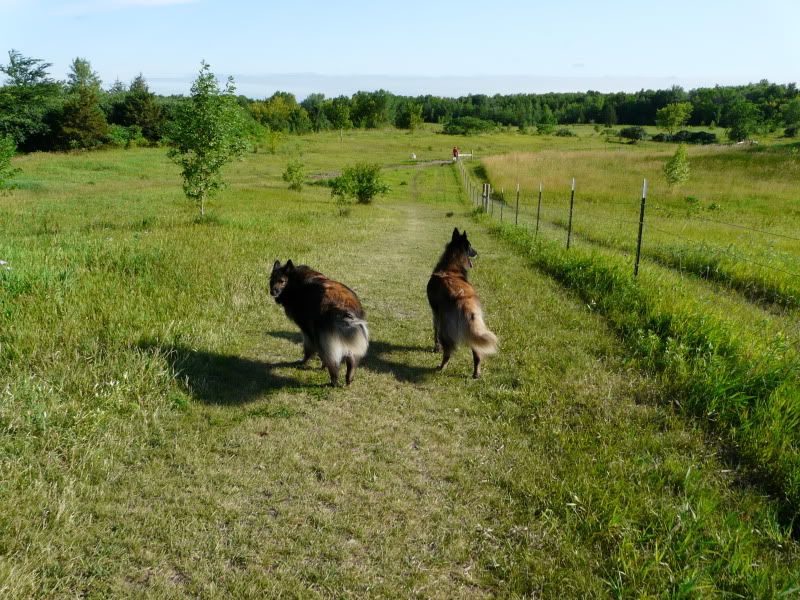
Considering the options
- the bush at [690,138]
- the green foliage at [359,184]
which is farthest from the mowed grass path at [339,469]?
the bush at [690,138]

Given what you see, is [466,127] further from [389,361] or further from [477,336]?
[477,336]

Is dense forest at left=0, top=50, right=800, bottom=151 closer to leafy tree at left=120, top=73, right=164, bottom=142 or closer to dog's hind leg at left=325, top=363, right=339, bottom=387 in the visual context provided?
leafy tree at left=120, top=73, right=164, bottom=142

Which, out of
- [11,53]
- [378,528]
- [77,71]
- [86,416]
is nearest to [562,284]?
[378,528]

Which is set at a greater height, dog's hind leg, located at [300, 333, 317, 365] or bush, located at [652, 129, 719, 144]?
bush, located at [652, 129, 719, 144]

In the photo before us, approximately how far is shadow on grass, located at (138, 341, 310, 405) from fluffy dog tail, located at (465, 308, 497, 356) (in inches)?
74.5

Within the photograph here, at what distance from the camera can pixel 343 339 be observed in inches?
205

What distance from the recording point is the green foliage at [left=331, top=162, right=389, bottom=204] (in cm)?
2905

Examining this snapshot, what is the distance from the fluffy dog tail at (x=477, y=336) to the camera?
553 cm

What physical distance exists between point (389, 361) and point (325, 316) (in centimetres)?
148

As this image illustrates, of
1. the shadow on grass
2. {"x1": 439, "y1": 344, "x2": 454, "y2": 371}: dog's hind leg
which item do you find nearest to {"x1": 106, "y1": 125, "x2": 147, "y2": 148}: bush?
the shadow on grass

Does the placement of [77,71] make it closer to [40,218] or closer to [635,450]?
[40,218]

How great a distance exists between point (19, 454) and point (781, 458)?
5.85 metres

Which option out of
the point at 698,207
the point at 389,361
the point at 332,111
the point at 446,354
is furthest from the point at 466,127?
the point at 446,354

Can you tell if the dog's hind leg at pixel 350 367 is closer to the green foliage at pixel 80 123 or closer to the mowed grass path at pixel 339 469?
the mowed grass path at pixel 339 469
